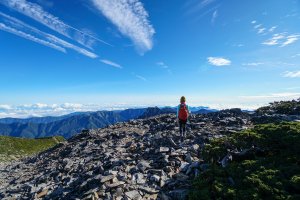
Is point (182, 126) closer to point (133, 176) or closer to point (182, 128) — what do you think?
point (182, 128)

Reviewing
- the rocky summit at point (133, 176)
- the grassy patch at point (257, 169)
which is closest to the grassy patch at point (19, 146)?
the rocky summit at point (133, 176)

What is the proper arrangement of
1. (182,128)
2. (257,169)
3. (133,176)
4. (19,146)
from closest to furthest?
(257,169)
(133,176)
(182,128)
(19,146)

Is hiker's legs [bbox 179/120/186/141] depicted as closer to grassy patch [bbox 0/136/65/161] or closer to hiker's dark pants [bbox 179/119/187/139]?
hiker's dark pants [bbox 179/119/187/139]

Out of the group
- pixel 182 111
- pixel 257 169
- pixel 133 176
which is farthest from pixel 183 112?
pixel 257 169

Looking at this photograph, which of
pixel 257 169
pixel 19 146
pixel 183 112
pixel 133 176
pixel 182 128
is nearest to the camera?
pixel 257 169

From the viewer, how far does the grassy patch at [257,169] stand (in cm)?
1181

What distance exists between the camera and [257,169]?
13.9 metres

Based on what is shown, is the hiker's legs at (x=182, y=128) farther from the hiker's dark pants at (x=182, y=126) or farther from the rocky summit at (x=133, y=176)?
the rocky summit at (x=133, y=176)

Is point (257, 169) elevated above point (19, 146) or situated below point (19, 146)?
above

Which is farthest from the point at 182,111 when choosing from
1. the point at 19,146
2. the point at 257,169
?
the point at 19,146

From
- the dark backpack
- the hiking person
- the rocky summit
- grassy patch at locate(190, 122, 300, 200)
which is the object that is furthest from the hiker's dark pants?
grassy patch at locate(190, 122, 300, 200)

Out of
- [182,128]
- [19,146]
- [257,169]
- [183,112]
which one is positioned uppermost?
[183,112]

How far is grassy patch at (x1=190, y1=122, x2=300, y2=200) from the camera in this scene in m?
11.8

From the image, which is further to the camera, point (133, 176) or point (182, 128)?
point (182, 128)
